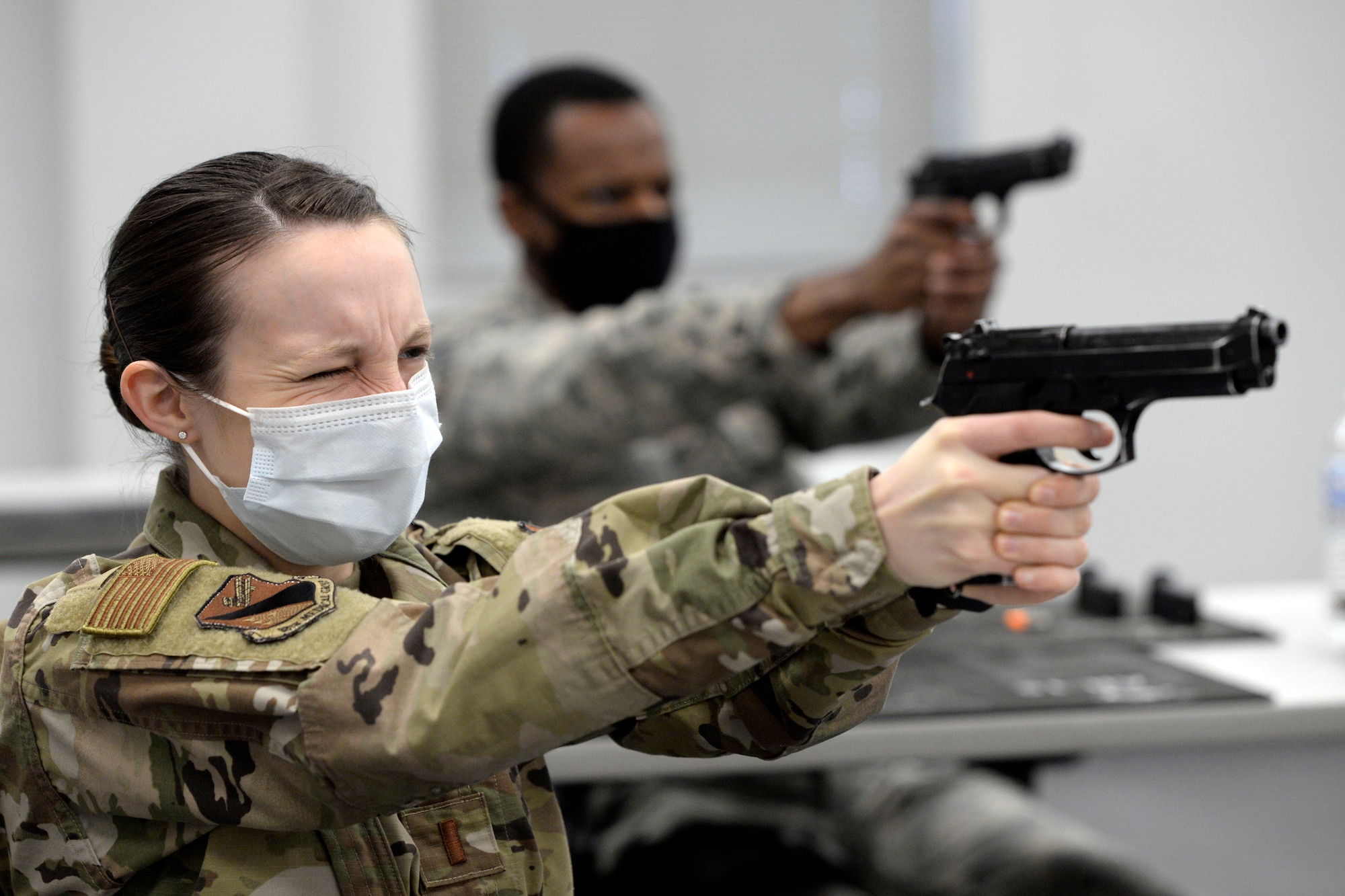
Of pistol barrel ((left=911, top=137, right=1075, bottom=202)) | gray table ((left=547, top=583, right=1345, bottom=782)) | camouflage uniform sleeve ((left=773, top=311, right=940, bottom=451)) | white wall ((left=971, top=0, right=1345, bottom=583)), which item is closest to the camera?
gray table ((left=547, top=583, right=1345, bottom=782))

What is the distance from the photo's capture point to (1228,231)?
3.53 m

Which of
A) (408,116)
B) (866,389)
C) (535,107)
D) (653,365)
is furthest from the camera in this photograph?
(408,116)

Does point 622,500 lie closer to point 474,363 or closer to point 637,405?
point 637,405

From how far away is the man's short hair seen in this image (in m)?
2.44

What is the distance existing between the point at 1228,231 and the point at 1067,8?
80 cm

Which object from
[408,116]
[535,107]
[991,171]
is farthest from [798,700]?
[408,116]

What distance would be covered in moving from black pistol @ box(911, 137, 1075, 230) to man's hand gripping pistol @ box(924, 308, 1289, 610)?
1357mm

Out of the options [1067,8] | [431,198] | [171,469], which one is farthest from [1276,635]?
[431,198]

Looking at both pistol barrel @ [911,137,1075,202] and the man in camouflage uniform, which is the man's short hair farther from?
pistol barrel @ [911,137,1075,202]

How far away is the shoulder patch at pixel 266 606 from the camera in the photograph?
0.74 metres

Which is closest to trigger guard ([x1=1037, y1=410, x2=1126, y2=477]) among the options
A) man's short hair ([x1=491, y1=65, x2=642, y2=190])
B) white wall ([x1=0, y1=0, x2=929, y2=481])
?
man's short hair ([x1=491, y1=65, x2=642, y2=190])

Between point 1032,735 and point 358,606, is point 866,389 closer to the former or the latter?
point 1032,735

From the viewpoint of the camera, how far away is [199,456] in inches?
34.1

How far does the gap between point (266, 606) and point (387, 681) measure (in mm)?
110
